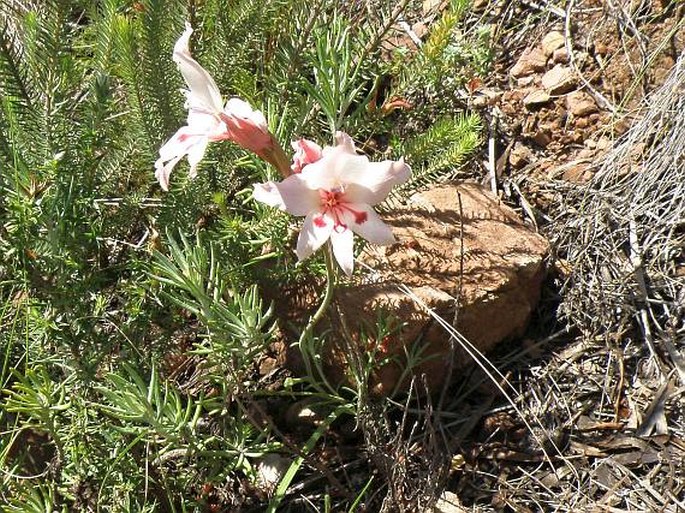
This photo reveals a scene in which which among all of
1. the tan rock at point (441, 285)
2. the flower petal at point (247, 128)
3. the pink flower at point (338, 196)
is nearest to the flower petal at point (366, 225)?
the pink flower at point (338, 196)

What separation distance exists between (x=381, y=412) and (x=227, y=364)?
543 mm

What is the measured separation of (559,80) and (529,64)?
0.20 m

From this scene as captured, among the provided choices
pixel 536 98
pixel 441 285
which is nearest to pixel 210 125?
pixel 441 285

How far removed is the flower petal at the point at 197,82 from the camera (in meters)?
2.17

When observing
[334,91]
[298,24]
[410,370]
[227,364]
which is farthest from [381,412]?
A: [298,24]

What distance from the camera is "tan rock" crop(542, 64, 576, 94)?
12.6 ft

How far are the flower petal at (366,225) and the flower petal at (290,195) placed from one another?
80 mm

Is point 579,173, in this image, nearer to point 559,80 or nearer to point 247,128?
point 559,80

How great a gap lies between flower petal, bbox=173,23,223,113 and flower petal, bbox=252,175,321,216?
28 centimetres

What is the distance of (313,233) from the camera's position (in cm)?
211

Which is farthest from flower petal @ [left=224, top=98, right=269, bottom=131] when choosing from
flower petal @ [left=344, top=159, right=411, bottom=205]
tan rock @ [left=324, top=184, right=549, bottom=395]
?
tan rock @ [left=324, top=184, right=549, bottom=395]

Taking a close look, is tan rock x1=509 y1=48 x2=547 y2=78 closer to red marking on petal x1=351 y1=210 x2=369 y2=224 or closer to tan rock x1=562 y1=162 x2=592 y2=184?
tan rock x1=562 y1=162 x2=592 y2=184

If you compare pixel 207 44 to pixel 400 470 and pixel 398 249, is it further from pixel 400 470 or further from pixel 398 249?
pixel 400 470

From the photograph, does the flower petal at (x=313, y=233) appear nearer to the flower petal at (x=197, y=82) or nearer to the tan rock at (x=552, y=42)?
the flower petal at (x=197, y=82)
